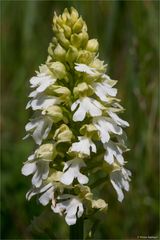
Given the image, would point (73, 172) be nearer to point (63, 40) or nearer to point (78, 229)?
point (78, 229)

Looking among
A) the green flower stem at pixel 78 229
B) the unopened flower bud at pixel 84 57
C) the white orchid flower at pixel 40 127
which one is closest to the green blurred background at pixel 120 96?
the green flower stem at pixel 78 229

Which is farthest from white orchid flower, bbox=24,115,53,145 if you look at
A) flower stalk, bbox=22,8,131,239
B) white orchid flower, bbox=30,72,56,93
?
white orchid flower, bbox=30,72,56,93

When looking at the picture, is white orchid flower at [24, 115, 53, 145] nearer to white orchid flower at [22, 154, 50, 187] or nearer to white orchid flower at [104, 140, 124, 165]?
white orchid flower at [22, 154, 50, 187]

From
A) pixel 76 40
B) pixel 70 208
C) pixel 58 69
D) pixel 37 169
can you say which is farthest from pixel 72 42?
pixel 70 208

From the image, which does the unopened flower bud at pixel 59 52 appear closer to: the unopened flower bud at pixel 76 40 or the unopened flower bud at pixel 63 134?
the unopened flower bud at pixel 76 40

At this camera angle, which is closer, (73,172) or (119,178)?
(73,172)

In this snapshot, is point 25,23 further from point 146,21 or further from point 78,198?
point 78,198
